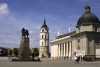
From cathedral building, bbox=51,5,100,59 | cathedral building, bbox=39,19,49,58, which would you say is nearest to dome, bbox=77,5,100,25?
cathedral building, bbox=51,5,100,59

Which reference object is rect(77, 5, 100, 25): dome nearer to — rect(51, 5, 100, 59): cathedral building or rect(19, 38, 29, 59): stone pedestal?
rect(51, 5, 100, 59): cathedral building

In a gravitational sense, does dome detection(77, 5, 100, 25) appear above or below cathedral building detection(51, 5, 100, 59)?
above

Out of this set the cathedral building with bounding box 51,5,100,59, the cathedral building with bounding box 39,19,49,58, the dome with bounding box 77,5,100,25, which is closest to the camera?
the cathedral building with bounding box 51,5,100,59

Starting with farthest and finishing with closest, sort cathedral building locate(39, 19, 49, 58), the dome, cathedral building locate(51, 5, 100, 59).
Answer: cathedral building locate(39, 19, 49, 58), the dome, cathedral building locate(51, 5, 100, 59)

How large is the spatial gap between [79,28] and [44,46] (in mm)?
72323

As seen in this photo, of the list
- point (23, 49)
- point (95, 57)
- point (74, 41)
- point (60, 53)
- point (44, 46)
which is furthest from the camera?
point (44, 46)

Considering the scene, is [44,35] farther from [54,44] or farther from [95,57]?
[95,57]

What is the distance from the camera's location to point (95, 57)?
5494cm

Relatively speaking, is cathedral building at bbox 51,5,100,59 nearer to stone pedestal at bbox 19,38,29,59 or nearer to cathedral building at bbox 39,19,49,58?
stone pedestal at bbox 19,38,29,59

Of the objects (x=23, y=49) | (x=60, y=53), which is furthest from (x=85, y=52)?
(x=60, y=53)

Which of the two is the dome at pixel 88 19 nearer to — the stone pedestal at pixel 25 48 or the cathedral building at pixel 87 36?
the cathedral building at pixel 87 36

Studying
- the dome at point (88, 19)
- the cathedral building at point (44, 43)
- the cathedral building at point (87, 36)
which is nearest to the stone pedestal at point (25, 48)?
the cathedral building at point (87, 36)

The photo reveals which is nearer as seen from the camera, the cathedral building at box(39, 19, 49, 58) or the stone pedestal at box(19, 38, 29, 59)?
the stone pedestal at box(19, 38, 29, 59)

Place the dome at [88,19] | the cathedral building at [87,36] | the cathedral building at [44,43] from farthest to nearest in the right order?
the cathedral building at [44,43] → the dome at [88,19] → the cathedral building at [87,36]
